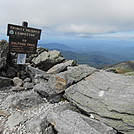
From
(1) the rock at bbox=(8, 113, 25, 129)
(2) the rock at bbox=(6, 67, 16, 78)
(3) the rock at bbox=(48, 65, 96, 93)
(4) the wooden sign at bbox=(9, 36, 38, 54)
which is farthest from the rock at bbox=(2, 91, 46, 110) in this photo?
(4) the wooden sign at bbox=(9, 36, 38, 54)

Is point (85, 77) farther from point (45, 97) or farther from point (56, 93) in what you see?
point (45, 97)

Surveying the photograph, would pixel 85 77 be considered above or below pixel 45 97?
above

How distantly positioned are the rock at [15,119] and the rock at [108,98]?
3709 mm

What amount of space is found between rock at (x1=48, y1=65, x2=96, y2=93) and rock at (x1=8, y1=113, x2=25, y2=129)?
142 inches

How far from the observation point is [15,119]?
8703mm

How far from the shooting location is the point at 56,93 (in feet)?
36.9

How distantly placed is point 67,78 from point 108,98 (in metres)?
4.16

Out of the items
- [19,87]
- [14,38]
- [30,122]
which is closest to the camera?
[30,122]

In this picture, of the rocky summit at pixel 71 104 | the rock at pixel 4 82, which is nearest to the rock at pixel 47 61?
the rocky summit at pixel 71 104

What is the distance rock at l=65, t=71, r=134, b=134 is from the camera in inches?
299

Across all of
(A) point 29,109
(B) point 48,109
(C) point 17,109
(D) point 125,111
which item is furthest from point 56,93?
(D) point 125,111

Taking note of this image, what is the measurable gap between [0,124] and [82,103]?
556cm

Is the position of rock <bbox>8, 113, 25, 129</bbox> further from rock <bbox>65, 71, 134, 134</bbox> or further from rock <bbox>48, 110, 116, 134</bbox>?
rock <bbox>65, 71, 134, 134</bbox>

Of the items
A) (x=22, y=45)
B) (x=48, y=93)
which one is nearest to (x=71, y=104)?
(x=48, y=93)
